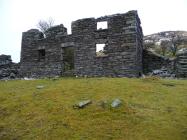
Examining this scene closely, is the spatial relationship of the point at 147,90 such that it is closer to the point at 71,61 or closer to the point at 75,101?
the point at 75,101

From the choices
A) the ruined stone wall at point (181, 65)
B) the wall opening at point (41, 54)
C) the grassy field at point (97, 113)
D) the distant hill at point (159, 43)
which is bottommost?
the grassy field at point (97, 113)

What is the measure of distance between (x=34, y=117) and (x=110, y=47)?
11.1 meters

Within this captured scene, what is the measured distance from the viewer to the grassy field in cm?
1083

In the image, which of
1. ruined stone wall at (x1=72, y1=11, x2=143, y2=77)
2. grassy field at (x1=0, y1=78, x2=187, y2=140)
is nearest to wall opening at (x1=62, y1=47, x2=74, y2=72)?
ruined stone wall at (x1=72, y1=11, x2=143, y2=77)

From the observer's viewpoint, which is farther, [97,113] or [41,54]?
[41,54]

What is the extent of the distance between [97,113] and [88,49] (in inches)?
462

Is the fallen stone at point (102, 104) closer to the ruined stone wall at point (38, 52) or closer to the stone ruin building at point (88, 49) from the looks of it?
the stone ruin building at point (88, 49)

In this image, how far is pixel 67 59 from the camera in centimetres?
2672

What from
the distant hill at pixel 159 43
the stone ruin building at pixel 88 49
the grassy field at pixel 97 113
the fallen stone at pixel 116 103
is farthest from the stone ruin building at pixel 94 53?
the fallen stone at pixel 116 103

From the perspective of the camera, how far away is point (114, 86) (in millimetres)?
16422

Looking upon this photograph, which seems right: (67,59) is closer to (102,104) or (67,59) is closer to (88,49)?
(88,49)

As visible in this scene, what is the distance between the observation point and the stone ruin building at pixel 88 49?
22.3 meters

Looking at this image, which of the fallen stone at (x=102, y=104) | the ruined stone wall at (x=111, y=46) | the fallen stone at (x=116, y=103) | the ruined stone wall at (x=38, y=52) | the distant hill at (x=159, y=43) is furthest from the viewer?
the distant hill at (x=159, y=43)

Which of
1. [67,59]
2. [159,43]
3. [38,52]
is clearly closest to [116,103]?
[67,59]
